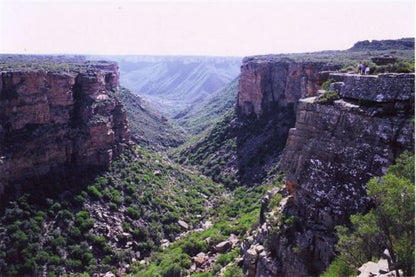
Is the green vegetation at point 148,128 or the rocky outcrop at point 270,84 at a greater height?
the rocky outcrop at point 270,84

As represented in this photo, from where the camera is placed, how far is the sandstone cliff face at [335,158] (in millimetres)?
18625

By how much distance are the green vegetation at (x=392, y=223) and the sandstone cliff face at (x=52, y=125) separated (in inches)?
1356

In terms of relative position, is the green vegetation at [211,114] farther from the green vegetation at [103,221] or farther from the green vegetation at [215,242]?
the green vegetation at [215,242]

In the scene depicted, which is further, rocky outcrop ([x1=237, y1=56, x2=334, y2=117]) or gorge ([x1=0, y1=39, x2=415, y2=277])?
rocky outcrop ([x1=237, y1=56, x2=334, y2=117])

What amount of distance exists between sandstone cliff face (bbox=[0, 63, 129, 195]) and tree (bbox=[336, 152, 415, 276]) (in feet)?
114

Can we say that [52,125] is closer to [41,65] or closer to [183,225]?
[41,65]

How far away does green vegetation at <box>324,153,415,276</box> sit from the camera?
12.7m

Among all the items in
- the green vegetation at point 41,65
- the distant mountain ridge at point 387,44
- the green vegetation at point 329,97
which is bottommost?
the green vegetation at point 329,97

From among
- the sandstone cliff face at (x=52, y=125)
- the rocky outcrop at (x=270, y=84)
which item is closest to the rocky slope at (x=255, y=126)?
the rocky outcrop at (x=270, y=84)

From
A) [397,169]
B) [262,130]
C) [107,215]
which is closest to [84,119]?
[107,215]

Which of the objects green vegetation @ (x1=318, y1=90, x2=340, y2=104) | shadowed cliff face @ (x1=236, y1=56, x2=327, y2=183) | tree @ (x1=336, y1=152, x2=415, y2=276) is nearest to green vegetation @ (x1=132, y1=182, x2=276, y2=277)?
shadowed cliff face @ (x1=236, y1=56, x2=327, y2=183)

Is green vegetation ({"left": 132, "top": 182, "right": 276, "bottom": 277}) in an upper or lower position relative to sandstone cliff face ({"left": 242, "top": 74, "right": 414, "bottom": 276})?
lower

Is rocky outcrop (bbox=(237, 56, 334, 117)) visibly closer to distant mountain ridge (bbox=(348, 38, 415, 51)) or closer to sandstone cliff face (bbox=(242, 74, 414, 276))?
distant mountain ridge (bbox=(348, 38, 415, 51))

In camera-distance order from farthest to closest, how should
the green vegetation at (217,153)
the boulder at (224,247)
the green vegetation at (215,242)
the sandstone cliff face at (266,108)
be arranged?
the green vegetation at (217,153) < the sandstone cliff face at (266,108) < the boulder at (224,247) < the green vegetation at (215,242)
